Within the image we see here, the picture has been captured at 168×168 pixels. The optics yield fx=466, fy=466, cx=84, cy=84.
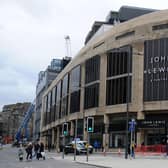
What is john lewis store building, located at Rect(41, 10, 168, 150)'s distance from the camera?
221ft

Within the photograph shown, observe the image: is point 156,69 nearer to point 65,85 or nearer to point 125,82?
point 125,82

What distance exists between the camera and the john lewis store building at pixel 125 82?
221ft

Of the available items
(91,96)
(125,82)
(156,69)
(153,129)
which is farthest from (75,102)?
(156,69)

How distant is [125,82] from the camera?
232ft

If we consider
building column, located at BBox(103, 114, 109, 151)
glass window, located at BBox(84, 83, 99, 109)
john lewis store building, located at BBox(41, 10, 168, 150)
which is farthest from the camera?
glass window, located at BBox(84, 83, 99, 109)

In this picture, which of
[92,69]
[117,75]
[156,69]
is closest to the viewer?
[156,69]

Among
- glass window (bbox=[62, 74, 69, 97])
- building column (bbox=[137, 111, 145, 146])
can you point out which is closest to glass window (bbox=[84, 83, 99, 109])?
building column (bbox=[137, 111, 145, 146])

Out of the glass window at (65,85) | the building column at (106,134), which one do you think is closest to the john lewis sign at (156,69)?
the building column at (106,134)

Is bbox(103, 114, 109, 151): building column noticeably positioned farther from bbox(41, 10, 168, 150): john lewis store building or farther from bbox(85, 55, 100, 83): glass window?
bbox(85, 55, 100, 83): glass window

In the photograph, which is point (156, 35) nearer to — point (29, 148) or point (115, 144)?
point (115, 144)

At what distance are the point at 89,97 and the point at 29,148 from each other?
42.0m

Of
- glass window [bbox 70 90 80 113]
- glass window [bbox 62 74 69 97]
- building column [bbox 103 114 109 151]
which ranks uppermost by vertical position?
glass window [bbox 62 74 69 97]

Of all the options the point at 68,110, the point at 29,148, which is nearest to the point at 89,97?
the point at 68,110

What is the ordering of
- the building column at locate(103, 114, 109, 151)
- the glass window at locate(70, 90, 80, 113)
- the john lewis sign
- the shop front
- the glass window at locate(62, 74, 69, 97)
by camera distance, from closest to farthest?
the john lewis sign, the shop front, the building column at locate(103, 114, 109, 151), the glass window at locate(70, 90, 80, 113), the glass window at locate(62, 74, 69, 97)
